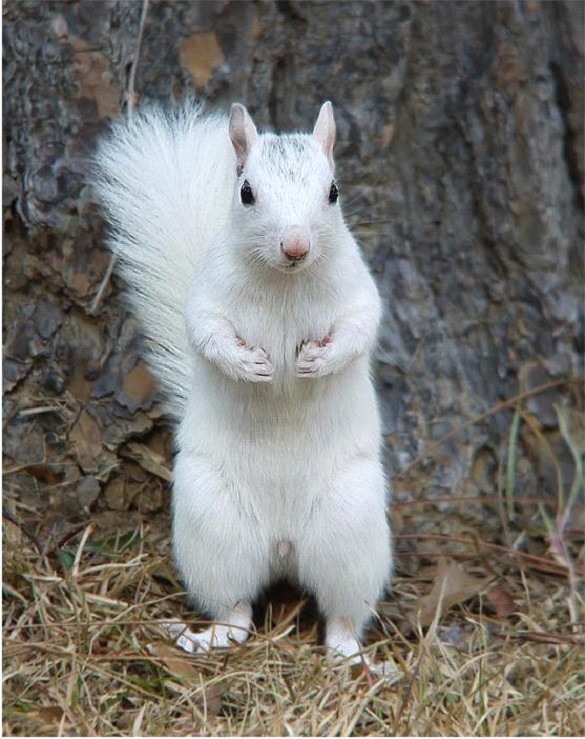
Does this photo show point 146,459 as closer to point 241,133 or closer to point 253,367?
point 253,367

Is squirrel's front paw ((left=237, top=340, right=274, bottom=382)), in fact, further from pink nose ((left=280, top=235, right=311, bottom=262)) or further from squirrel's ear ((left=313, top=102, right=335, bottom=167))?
squirrel's ear ((left=313, top=102, right=335, bottom=167))

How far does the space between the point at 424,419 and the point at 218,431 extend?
0.88 m

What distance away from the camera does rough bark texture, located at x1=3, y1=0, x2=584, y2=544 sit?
3.41 metres

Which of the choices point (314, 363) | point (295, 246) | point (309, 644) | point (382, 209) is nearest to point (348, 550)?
point (309, 644)

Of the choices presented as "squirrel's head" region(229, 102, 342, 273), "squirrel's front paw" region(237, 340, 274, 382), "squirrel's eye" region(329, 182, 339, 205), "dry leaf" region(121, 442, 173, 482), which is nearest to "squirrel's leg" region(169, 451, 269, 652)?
"squirrel's front paw" region(237, 340, 274, 382)

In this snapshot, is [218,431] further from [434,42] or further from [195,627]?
[434,42]

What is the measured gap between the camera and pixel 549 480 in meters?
3.80

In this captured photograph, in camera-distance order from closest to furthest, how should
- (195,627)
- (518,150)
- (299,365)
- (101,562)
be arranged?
(299,365) < (195,627) < (101,562) < (518,150)

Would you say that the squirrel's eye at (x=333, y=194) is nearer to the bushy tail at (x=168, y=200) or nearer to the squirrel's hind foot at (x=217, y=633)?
the bushy tail at (x=168, y=200)

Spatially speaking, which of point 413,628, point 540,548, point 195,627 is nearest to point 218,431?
point 195,627

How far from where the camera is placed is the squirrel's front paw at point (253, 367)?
111 inches

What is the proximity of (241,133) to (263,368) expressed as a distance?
539 millimetres

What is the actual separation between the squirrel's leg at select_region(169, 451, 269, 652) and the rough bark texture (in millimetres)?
493

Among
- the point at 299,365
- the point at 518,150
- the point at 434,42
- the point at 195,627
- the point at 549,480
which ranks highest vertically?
the point at 434,42
